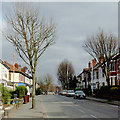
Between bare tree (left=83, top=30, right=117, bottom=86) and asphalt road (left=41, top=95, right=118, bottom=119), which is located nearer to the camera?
asphalt road (left=41, top=95, right=118, bottom=119)

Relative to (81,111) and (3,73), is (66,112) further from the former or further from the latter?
(3,73)

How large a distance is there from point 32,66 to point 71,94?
40477 millimetres

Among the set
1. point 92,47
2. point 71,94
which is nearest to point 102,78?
point 71,94

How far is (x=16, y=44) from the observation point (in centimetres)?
1916

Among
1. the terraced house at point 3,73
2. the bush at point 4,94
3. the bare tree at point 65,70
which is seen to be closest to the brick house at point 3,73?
the terraced house at point 3,73

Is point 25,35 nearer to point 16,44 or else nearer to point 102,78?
point 16,44

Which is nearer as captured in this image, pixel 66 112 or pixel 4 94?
pixel 66 112

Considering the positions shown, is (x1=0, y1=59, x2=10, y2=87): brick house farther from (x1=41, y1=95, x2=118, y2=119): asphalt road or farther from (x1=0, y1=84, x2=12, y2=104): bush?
(x1=0, y1=84, x2=12, y2=104): bush

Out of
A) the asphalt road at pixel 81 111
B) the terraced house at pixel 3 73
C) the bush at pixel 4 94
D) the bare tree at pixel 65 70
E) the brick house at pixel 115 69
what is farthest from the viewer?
the bare tree at pixel 65 70

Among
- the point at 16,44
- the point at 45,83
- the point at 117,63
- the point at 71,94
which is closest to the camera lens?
the point at 16,44

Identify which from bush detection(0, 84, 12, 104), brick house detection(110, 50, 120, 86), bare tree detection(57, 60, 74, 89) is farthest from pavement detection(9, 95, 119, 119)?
bare tree detection(57, 60, 74, 89)

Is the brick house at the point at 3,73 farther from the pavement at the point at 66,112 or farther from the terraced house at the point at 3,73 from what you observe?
the pavement at the point at 66,112

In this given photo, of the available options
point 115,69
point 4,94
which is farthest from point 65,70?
point 4,94

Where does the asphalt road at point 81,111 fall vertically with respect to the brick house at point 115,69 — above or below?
below
